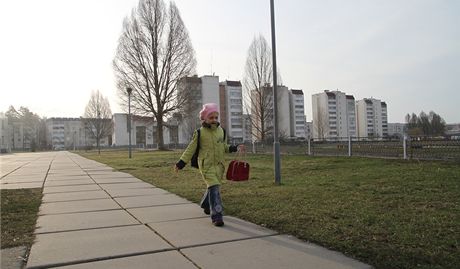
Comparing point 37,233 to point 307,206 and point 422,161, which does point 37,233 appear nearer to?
point 307,206

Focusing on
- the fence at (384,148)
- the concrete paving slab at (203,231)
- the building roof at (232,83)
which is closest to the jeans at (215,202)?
the concrete paving slab at (203,231)

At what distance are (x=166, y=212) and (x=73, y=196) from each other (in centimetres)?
346

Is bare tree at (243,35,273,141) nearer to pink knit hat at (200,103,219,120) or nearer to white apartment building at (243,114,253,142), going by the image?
white apartment building at (243,114,253,142)

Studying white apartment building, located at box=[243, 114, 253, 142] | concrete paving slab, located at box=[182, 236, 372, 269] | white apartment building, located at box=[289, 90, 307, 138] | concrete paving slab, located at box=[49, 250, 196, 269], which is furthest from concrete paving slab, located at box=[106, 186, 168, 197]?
white apartment building, located at box=[289, 90, 307, 138]

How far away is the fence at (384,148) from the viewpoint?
15.0 meters

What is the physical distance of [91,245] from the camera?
4.96m

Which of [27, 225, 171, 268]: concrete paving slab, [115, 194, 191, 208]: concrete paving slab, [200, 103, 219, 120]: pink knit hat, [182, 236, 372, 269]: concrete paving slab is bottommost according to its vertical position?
[182, 236, 372, 269]: concrete paving slab

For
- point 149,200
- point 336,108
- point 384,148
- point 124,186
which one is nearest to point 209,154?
point 149,200

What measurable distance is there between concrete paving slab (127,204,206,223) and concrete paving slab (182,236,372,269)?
1886 mm

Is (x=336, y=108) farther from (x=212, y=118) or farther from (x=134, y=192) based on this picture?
(x=212, y=118)

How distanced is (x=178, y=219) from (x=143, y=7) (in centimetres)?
4226

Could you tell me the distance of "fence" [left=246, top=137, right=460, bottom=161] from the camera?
1500 cm

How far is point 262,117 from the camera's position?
4850 centimetres

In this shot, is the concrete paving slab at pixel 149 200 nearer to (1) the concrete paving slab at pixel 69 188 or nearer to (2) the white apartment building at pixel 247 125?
(1) the concrete paving slab at pixel 69 188
